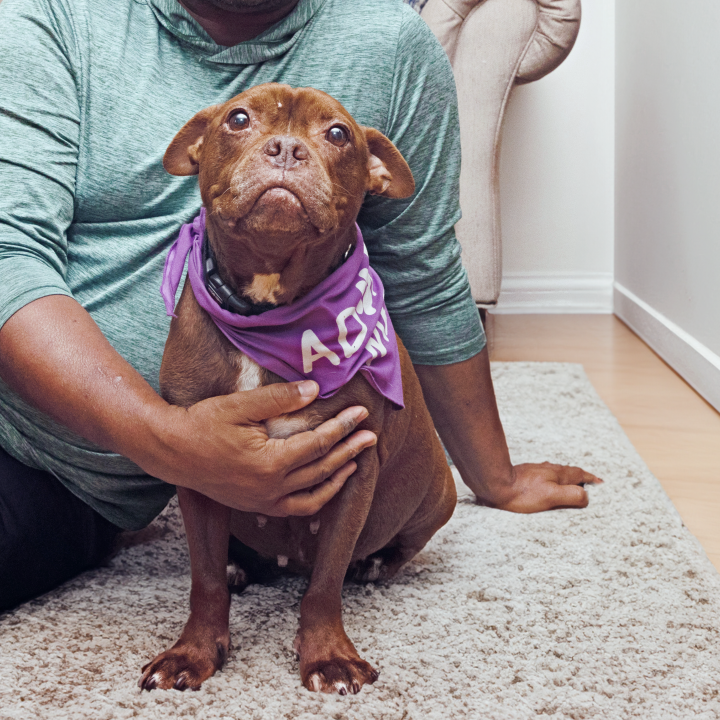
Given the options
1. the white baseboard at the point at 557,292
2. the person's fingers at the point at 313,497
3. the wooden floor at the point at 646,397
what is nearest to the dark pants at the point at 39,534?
the person's fingers at the point at 313,497

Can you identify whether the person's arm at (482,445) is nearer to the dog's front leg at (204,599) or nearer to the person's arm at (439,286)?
the person's arm at (439,286)

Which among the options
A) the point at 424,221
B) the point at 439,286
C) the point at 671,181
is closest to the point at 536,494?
the point at 439,286

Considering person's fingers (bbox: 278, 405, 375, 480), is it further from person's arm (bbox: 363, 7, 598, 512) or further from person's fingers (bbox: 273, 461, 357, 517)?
person's arm (bbox: 363, 7, 598, 512)

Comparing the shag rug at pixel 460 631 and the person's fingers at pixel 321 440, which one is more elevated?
the person's fingers at pixel 321 440

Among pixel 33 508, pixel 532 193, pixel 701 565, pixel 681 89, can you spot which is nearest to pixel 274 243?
pixel 33 508

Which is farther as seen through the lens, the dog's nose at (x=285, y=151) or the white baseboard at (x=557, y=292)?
the white baseboard at (x=557, y=292)

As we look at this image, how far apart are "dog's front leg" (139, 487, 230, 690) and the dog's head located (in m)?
0.37

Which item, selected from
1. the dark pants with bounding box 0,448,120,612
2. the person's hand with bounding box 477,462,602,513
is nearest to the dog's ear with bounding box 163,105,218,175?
the dark pants with bounding box 0,448,120,612

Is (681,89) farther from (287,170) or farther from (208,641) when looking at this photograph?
(208,641)

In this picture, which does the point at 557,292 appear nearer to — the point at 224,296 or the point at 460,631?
the point at 460,631

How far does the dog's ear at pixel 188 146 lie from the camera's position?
1085 mm

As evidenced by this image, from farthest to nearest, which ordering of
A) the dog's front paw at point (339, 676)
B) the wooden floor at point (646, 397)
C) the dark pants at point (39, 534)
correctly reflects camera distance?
the wooden floor at point (646, 397) → the dark pants at point (39, 534) → the dog's front paw at point (339, 676)

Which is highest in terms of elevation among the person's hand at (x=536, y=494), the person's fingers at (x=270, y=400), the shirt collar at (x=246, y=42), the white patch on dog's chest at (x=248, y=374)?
the shirt collar at (x=246, y=42)

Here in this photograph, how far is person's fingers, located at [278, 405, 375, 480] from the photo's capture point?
1.04 m
